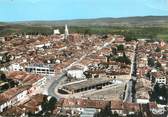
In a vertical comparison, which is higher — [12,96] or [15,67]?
[12,96]

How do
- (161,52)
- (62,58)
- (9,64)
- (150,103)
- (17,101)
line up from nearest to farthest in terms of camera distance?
(150,103), (17,101), (9,64), (62,58), (161,52)

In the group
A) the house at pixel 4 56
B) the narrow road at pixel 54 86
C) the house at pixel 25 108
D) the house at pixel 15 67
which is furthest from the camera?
the house at pixel 4 56

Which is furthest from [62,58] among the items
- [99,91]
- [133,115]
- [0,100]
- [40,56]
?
[133,115]

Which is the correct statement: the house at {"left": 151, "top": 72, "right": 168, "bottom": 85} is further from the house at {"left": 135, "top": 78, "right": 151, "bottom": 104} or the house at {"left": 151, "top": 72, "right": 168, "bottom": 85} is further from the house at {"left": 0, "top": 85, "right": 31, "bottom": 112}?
the house at {"left": 0, "top": 85, "right": 31, "bottom": 112}

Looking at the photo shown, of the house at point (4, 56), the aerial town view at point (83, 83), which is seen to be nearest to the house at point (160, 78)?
the aerial town view at point (83, 83)

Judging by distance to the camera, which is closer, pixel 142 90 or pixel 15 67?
pixel 142 90

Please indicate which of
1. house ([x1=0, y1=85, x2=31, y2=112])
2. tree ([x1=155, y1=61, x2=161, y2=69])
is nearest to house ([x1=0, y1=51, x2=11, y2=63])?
house ([x1=0, y1=85, x2=31, y2=112])

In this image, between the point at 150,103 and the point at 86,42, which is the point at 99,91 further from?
the point at 86,42

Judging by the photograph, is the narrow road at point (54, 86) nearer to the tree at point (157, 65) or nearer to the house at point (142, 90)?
the house at point (142, 90)

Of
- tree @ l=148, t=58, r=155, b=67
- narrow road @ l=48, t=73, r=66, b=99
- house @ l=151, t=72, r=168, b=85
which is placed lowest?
narrow road @ l=48, t=73, r=66, b=99

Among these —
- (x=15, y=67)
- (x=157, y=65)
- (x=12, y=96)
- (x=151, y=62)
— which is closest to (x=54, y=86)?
(x=12, y=96)

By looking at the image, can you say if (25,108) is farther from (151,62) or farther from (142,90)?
(151,62)
